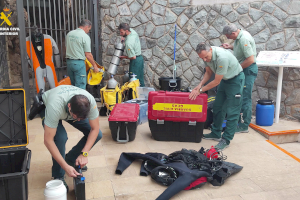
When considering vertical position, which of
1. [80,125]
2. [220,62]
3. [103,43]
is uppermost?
[103,43]

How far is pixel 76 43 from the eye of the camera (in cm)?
493

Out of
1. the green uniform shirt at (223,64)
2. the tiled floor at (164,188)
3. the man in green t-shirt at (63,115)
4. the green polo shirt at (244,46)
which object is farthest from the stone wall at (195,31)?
the man in green t-shirt at (63,115)

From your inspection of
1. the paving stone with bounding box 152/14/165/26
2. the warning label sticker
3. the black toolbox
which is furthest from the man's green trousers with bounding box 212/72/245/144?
the paving stone with bounding box 152/14/165/26

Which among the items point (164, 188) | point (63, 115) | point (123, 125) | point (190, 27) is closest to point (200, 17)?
point (190, 27)

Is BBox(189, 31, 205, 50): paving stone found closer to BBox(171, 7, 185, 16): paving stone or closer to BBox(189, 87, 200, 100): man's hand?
BBox(171, 7, 185, 16): paving stone

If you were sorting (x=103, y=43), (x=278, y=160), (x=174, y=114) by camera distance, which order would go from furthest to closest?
(x=103, y=43), (x=174, y=114), (x=278, y=160)

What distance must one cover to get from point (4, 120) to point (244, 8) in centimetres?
459

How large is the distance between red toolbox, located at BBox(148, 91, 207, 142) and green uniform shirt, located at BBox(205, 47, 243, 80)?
408 mm

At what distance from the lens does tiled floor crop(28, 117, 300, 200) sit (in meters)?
2.65

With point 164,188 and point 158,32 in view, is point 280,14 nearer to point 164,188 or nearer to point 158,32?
point 158,32

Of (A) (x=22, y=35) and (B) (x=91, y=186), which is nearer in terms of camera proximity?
(B) (x=91, y=186)

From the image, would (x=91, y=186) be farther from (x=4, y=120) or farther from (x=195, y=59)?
(x=195, y=59)

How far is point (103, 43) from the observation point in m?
6.54

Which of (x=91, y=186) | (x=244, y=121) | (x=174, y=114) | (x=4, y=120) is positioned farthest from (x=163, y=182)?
(x=244, y=121)
